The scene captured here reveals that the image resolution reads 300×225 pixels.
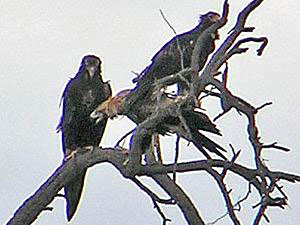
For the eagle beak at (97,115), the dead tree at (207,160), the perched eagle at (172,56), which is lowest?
the dead tree at (207,160)

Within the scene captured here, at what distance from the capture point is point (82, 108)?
5.87m

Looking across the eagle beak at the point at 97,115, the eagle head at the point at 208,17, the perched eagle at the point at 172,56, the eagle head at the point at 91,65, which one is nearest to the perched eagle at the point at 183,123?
the perched eagle at the point at 172,56

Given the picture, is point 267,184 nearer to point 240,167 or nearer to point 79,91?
point 240,167

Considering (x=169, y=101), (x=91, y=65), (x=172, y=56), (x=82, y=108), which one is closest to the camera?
(x=169, y=101)

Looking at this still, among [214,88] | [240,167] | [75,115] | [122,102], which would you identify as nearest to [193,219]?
[240,167]

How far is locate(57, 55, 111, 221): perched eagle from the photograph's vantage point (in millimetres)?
5891

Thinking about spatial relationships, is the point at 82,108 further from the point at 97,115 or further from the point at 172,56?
the point at 172,56

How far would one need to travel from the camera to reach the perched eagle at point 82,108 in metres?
5.89

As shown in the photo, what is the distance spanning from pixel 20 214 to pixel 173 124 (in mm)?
1085

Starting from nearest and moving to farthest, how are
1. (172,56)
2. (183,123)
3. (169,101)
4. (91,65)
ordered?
1. (183,123)
2. (169,101)
3. (172,56)
4. (91,65)

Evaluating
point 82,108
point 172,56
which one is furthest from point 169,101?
point 82,108

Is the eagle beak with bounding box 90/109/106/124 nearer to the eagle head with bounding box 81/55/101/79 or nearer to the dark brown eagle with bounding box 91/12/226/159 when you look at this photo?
the dark brown eagle with bounding box 91/12/226/159

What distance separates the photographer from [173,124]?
3.82m

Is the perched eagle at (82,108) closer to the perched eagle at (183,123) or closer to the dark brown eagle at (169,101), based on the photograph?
the dark brown eagle at (169,101)
